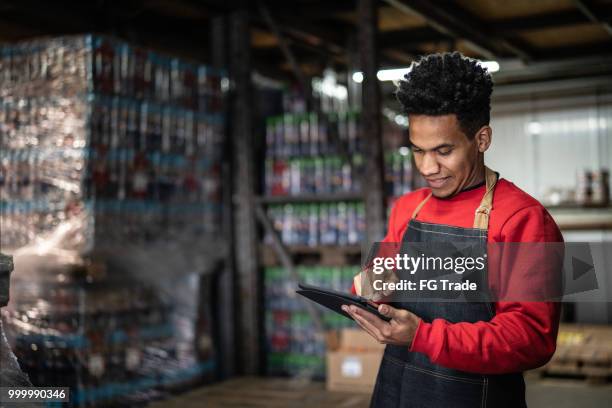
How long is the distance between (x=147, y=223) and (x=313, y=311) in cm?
184

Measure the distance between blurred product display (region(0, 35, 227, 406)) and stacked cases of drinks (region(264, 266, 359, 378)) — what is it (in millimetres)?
1246

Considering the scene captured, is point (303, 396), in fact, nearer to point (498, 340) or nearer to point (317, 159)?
point (317, 159)

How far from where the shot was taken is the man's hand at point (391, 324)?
2148mm

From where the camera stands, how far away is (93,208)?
224 inches

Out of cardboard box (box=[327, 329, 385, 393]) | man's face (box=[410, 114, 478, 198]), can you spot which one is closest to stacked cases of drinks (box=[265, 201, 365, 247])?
cardboard box (box=[327, 329, 385, 393])

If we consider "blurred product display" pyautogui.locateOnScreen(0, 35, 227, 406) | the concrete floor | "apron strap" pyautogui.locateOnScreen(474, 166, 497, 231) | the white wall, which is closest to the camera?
"apron strap" pyautogui.locateOnScreen(474, 166, 497, 231)

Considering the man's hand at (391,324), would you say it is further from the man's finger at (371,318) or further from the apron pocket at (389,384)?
→ the apron pocket at (389,384)

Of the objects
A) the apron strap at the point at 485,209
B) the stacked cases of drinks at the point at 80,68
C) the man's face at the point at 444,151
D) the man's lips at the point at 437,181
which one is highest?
the stacked cases of drinks at the point at 80,68

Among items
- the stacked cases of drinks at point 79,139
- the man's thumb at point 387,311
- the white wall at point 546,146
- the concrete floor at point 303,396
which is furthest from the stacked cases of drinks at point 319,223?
the man's thumb at point 387,311

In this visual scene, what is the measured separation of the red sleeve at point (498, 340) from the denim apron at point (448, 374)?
151 mm

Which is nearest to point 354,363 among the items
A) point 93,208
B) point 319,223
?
point 319,223

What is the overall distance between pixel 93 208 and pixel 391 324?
3.92 m

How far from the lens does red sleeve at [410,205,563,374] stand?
2125 millimetres

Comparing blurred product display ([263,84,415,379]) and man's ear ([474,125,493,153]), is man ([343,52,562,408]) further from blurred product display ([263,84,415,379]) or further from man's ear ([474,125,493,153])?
blurred product display ([263,84,415,379])
